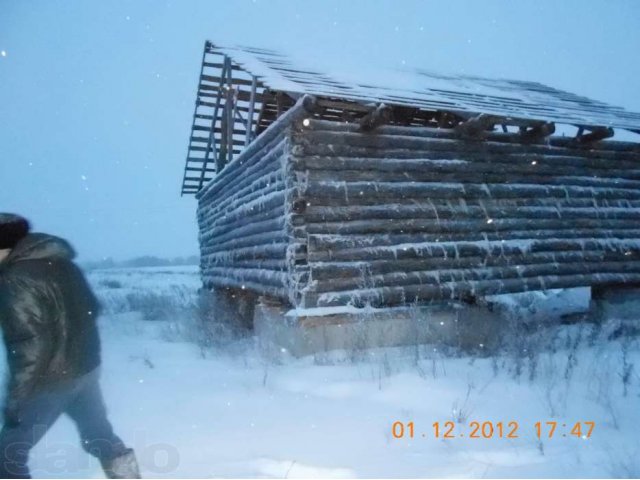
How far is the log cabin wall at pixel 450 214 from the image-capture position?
6.00 m

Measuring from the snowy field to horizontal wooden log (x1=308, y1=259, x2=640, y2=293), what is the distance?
93cm

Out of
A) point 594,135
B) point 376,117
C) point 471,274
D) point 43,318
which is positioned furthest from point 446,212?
point 43,318

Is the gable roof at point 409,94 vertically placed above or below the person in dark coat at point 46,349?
above

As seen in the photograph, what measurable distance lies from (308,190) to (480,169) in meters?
2.89

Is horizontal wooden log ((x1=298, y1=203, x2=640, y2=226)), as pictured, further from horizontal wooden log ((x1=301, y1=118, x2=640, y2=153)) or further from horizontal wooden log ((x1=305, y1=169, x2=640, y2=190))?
horizontal wooden log ((x1=301, y1=118, x2=640, y2=153))

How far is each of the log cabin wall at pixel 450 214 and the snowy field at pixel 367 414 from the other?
44.3 inches

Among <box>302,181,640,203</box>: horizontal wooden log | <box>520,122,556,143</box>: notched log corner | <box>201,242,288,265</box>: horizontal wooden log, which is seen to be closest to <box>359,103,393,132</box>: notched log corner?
<box>302,181,640,203</box>: horizontal wooden log

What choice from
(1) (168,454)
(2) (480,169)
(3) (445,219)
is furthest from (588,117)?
(1) (168,454)

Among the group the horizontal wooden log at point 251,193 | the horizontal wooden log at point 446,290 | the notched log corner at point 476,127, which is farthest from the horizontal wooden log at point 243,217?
the notched log corner at point 476,127

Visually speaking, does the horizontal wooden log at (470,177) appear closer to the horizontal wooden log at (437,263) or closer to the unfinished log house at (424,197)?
the unfinished log house at (424,197)

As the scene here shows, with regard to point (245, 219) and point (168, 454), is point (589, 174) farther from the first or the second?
point (168, 454)

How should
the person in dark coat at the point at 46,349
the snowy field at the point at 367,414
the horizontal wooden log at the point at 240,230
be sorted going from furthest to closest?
1. the horizontal wooden log at the point at 240,230
2. the snowy field at the point at 367,414
3. the person in dark coat at the point at 46,349

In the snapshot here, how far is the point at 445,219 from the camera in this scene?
6.63 meters

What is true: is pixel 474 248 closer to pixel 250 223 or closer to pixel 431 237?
pixel 431 237
